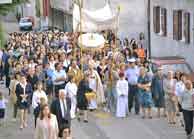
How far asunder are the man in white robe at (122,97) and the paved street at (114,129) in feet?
0.83

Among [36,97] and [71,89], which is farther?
[71,89]

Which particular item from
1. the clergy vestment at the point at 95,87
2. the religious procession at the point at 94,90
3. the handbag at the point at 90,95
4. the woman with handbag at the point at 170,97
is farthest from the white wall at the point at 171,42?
the woman with handbag at the point at 170,97

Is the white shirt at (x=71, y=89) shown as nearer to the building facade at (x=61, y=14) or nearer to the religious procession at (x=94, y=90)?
the religious procession at (x=94, y=90)

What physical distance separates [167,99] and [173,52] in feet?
42.5

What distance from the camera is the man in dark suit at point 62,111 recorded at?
617 inches

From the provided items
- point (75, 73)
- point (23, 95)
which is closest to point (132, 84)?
point (75, 73)

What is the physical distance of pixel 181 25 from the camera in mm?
31203

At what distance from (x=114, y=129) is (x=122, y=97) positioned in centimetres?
203

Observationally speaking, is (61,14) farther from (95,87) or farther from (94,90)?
(94,90)

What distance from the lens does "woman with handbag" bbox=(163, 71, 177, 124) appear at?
19372mm

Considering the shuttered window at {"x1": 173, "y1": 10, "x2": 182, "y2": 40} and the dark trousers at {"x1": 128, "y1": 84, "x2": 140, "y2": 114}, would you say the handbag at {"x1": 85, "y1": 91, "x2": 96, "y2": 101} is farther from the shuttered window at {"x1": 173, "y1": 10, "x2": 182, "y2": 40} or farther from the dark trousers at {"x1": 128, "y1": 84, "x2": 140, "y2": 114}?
the shuttered window at {"x1": 173, "y1": 10, "x2": 182, "y2": 40}

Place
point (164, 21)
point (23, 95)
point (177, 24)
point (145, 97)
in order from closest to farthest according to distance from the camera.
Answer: point (23, 95)
point (145, 97)
point (177, 24)
point (164, 21)

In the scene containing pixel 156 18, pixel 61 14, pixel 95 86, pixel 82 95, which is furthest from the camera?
pixel 61 14

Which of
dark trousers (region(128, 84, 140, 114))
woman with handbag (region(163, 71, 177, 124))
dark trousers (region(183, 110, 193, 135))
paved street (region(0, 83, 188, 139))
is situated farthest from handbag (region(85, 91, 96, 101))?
dark trousers (region(183, 110, 193, 135))
